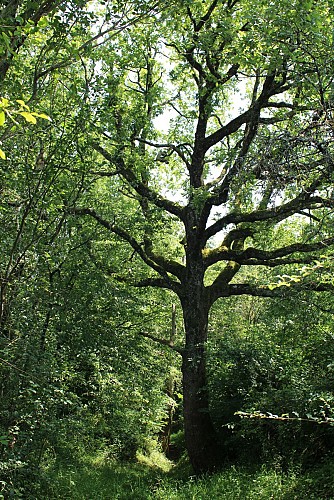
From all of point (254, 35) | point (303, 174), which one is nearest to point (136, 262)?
point (254, 35)

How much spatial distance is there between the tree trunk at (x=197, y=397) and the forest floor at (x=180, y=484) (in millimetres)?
520

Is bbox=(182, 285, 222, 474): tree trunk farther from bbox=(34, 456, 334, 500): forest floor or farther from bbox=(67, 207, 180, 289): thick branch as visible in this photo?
bbox=(67, 207, 180, 289): thick branch

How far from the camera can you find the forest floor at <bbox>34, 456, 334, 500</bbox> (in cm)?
618

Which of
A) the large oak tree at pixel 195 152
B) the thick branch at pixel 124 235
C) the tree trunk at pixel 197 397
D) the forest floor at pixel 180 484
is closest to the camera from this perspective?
the forest floor at pixel 180 484

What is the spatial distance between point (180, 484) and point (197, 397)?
162 cm

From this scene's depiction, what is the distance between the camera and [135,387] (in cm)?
906

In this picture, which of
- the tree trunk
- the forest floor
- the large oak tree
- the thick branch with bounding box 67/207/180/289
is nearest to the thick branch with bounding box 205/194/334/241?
the large oak tree

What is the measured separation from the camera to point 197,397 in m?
9.46

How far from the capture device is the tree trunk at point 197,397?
918cm

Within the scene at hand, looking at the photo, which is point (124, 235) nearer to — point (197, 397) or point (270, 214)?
point (270, 214)

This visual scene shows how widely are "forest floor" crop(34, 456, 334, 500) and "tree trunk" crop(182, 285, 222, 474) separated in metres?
0.52

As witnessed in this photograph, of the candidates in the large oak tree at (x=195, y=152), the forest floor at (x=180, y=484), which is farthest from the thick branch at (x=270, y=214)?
the forest floor at (x=180, y=484)

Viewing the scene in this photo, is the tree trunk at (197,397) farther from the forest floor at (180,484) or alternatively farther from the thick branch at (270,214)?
the thick branch at (270,214)

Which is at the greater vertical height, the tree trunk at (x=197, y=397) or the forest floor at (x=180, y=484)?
the tree trunk at (x=197, y=397)
